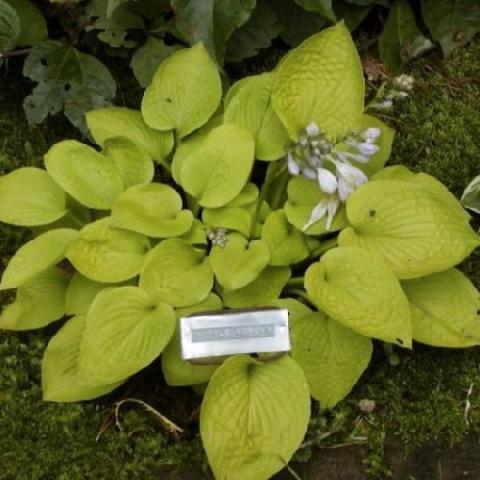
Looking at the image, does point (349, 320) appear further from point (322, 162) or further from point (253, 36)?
point (253, 36)

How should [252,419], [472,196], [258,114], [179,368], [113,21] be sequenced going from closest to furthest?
[252,419] < [179,368] < [258,114] < [472,196] < [113,21]

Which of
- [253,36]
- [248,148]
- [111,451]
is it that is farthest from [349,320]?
[253,36]

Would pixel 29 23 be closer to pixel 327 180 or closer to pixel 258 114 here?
pixel 258 114

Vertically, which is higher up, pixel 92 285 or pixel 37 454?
pixel 92 285

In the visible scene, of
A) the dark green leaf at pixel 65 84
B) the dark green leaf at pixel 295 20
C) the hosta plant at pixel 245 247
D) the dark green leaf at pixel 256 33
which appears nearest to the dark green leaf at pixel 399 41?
the dark green leaf at pixel 295 20

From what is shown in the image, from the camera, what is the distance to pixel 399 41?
261 cm

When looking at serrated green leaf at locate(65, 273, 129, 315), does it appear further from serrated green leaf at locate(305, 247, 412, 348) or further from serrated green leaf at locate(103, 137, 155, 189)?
serrated green leaf at locate(305, 247, 412, 348)

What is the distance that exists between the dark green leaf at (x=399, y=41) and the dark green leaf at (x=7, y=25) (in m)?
1.10

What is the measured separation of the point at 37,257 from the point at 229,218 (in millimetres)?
480

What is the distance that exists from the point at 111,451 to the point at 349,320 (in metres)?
0.66

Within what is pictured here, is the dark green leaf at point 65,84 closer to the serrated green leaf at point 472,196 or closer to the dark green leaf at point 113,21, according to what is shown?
the dark green leaf at point 113,21

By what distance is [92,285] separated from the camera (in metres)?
2.07

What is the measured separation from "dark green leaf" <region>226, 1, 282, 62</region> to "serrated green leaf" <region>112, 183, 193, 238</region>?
1.93 feet

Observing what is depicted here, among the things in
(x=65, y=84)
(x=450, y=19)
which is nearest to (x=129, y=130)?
(x=65, y=84)
